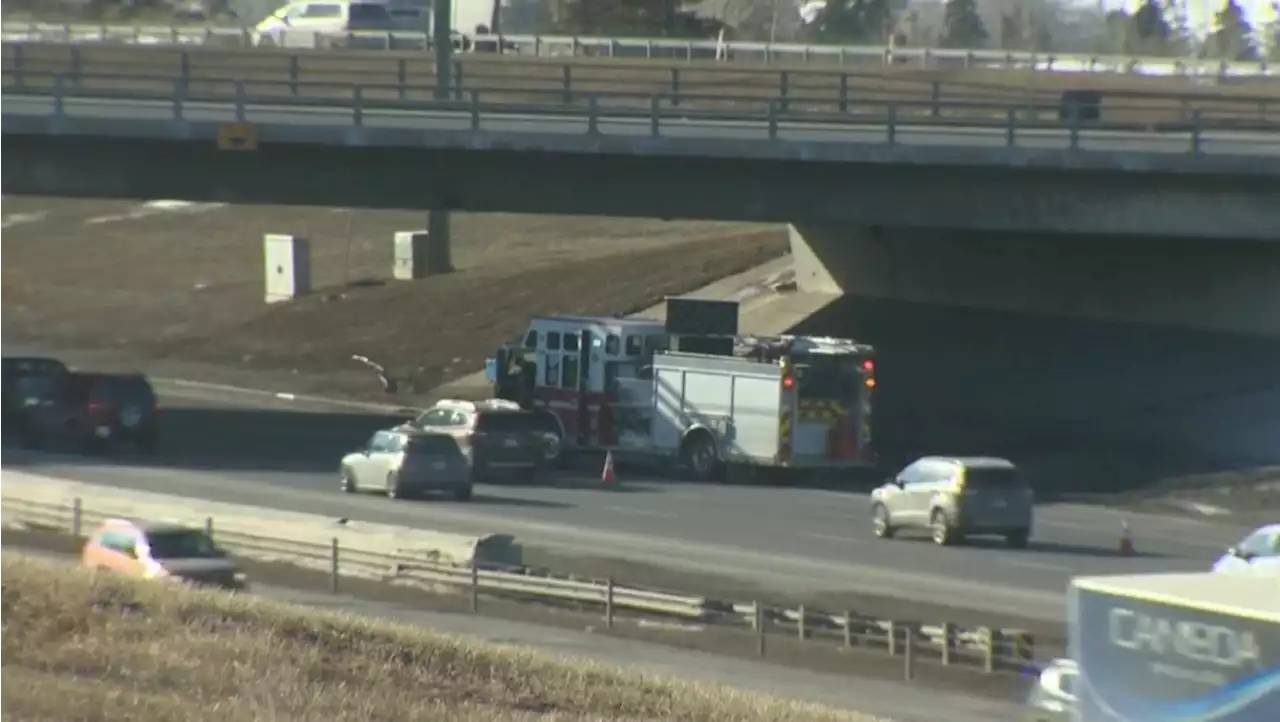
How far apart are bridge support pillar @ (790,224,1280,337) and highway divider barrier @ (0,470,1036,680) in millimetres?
20123

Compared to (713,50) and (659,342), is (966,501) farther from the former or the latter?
(713,50)

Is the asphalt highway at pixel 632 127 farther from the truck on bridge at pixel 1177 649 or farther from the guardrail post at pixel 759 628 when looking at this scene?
the truck on bridge at pixel 1177 649

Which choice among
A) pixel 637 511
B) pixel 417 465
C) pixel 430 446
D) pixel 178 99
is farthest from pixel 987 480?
pixel 178 99

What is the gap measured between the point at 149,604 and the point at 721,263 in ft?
138

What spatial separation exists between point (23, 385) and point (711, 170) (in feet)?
42.9

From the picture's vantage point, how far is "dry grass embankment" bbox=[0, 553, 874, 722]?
12.4 m

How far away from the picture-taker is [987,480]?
1227 inches

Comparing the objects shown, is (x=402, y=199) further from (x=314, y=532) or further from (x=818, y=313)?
(x=314, y=532)

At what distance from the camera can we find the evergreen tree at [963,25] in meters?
127

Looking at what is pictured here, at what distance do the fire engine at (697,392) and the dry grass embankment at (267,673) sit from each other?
72.1ft

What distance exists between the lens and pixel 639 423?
4094 centimetres

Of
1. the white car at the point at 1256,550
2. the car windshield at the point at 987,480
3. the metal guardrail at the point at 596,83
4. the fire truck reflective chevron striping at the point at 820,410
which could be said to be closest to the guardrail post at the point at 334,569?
the car windshield at the point at 987,480

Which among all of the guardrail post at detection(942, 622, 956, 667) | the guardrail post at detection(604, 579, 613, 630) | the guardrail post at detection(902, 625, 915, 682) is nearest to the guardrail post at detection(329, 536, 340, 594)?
the guardrail post at detection(604, 579, 613, 630)

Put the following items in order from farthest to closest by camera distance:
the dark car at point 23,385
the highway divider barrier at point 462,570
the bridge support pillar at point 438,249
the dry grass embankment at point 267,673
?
the bridge support pillar at point 438,249 → the dark car at point 23,385 → the highway divider barrier at point 462,570 → the dry grass embankment at point 267,673
